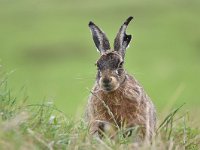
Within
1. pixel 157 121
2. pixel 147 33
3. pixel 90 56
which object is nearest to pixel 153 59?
pixel 90 56

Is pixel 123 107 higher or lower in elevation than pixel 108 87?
lower

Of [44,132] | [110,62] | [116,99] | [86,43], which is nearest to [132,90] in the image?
[116,99]

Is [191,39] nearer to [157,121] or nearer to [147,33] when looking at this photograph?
[147,33]

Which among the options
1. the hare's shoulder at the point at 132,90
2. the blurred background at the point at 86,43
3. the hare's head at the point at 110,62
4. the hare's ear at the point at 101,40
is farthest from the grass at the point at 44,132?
the blurred background at the point at 86,43

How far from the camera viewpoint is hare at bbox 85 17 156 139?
9.69 meters

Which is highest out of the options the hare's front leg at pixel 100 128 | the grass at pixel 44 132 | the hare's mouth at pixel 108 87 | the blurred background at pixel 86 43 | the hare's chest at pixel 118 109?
the blurred background at pixel 86 43

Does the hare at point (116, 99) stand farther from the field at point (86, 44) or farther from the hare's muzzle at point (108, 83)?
the field at point (86, 44)

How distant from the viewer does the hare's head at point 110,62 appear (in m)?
9.70

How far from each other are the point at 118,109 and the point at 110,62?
0.55m

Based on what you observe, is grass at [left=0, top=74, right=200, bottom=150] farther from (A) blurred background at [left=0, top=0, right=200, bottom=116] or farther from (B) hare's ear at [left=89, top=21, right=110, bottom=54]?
(A) blurred background at [left=0, top=0, right=200, bottom=116]

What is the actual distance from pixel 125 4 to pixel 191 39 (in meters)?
17.1

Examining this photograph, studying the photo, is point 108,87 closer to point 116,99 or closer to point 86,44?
point 116,99

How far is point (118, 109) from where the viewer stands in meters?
9.98

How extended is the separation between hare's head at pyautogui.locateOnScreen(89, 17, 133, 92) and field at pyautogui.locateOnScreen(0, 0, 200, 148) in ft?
81.4
